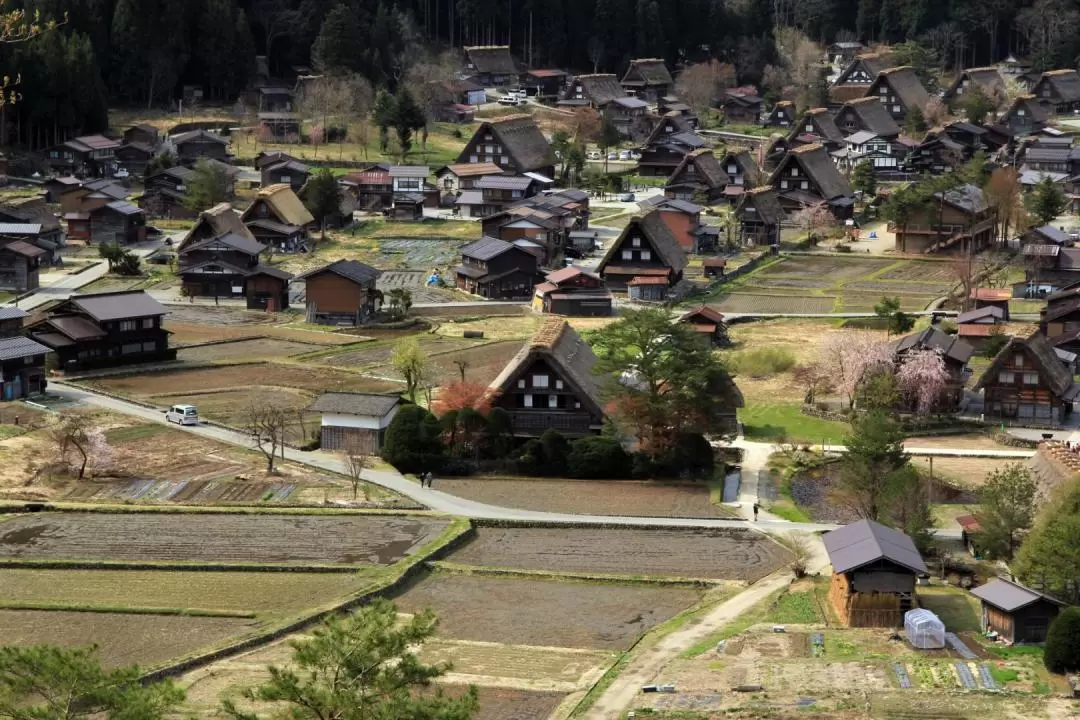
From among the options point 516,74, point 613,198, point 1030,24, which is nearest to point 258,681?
point 613,198

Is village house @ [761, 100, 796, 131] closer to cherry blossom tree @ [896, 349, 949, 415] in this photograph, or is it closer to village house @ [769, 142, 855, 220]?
village house @ [769, 142, 855, 220]

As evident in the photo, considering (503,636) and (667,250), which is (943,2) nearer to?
(667,250)

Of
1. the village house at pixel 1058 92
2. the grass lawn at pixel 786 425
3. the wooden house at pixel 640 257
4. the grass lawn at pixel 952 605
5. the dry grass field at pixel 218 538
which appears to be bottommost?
the grass lawn at pixel 786 425

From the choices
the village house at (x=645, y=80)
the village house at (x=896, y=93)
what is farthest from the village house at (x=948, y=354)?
the village house at (x=645, y=80)

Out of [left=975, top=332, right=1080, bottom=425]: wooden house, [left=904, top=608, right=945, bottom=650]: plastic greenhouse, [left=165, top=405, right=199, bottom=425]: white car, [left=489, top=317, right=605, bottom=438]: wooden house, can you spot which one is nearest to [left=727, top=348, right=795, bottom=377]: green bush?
[left=975, top=332, right=1080, bottom=425]: wooden house

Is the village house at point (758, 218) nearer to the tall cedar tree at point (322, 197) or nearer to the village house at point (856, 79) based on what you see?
the tall cedar tree at point (322, 197)

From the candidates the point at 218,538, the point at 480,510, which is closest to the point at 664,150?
the point at 480,510
